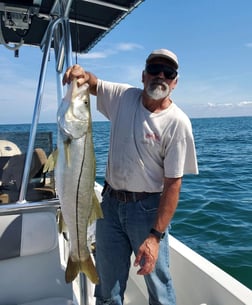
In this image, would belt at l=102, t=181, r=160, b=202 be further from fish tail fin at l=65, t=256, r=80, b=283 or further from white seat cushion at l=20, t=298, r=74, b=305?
white seat cushion at l=20, t=298, r=74, b=305

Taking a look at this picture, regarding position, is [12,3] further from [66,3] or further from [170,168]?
[170,168]

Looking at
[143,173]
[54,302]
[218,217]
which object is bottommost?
[218,217]

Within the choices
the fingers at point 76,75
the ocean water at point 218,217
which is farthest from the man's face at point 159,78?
the ocean water at point 218,217

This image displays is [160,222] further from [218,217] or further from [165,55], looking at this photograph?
[218,217]

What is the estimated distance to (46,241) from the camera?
285 cm

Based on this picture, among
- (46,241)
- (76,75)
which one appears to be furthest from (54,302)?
(76,75)

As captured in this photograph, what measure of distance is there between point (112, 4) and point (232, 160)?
12791mm

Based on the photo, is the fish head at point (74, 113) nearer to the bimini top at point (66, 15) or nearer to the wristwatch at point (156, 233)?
the wristwatch at point (156, 233)

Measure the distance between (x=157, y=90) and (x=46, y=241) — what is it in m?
1.51

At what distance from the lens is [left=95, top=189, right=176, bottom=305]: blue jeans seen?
8.11 feet

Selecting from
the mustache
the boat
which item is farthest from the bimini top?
the mustache

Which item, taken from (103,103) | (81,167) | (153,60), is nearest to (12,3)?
(103,103)

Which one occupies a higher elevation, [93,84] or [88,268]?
[93,84]

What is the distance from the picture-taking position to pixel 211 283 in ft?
8.98
